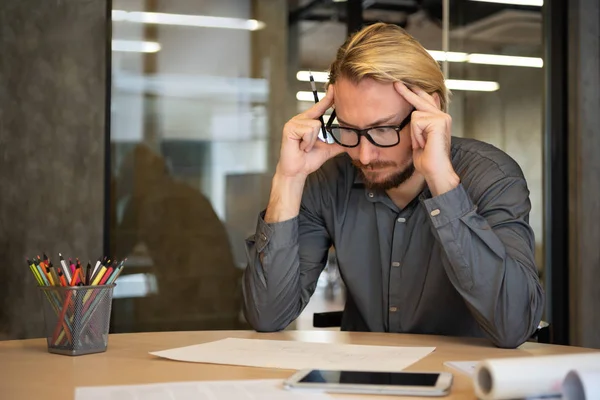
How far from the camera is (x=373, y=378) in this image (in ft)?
3.85

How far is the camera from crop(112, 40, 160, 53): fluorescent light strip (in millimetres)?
3180

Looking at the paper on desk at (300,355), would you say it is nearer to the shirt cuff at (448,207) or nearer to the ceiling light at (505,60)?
the shirt cuff at (448,207)

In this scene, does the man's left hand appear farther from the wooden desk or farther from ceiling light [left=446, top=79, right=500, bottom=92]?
ceiling light [left=446, top=79, right=500, bottom=92]

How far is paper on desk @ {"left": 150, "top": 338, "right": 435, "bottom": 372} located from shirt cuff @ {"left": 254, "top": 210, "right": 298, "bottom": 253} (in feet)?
1.13

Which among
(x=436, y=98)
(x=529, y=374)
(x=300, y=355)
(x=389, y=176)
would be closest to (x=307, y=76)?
(x=436, y=98)

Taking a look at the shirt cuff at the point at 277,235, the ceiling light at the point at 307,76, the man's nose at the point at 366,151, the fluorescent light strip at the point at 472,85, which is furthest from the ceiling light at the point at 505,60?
the shirt cuff at the point at 277,235

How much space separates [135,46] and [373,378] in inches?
92.2

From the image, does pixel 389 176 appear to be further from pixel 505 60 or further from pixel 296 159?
pixel 505 60

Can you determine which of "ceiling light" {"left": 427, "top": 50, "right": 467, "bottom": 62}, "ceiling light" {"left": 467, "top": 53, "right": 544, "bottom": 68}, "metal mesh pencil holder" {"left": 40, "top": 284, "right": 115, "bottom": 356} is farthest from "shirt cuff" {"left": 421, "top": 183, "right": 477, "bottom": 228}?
"ceiling light" {"left": 467, "top": 53, "right": 544, "bottom": 68}

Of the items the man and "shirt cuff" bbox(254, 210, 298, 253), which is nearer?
the man

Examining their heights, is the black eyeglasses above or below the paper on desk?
above

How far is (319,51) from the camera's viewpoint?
3441mm

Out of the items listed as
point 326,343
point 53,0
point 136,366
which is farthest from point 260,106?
point 136,366

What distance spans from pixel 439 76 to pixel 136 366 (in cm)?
116
